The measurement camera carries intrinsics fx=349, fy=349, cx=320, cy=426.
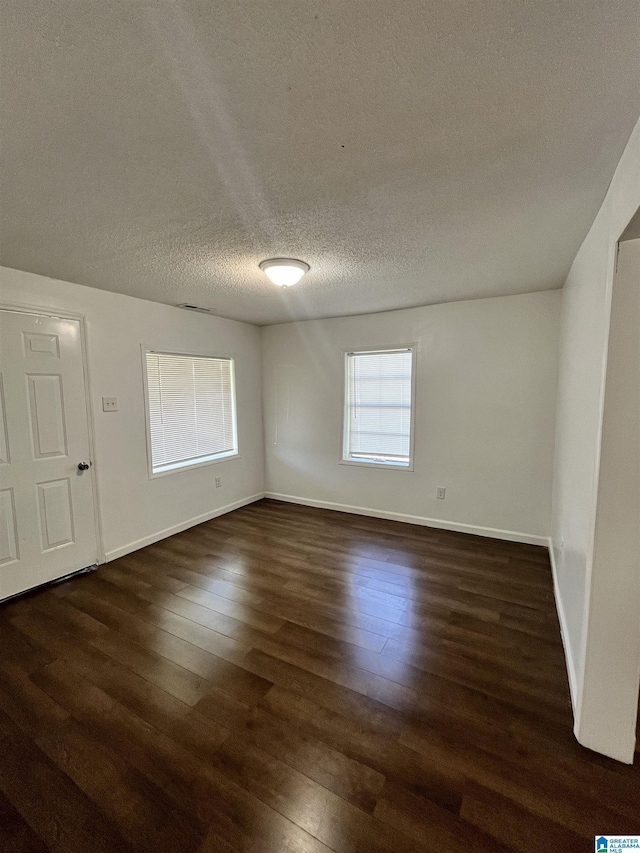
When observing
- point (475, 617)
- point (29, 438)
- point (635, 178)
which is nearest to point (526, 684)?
point (475, 617)

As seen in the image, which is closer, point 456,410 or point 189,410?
point 456,410

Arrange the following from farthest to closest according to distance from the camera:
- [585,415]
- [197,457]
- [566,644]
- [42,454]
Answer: [197,457], [42,454], [566,644], [585,415]

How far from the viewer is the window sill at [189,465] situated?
142 inches

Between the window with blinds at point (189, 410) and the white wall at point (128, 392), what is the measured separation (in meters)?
0.13

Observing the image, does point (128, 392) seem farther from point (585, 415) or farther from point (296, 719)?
point (585, 415)

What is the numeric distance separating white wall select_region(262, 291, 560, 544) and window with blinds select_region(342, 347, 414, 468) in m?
0.12

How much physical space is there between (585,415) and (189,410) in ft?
11.8

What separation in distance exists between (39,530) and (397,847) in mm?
2973

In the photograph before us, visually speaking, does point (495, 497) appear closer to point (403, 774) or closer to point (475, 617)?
point (475, 617)

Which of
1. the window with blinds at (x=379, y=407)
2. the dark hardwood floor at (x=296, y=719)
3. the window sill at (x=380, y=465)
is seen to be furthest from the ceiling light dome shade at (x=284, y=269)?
the window sill at (x=380, y=465)

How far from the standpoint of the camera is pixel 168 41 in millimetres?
857

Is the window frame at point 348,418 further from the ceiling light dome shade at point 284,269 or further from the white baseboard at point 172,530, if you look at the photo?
the ceiling light dome shade at point 284,269

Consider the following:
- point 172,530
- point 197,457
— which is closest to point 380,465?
point 197,457

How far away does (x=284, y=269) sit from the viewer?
2.31 m
